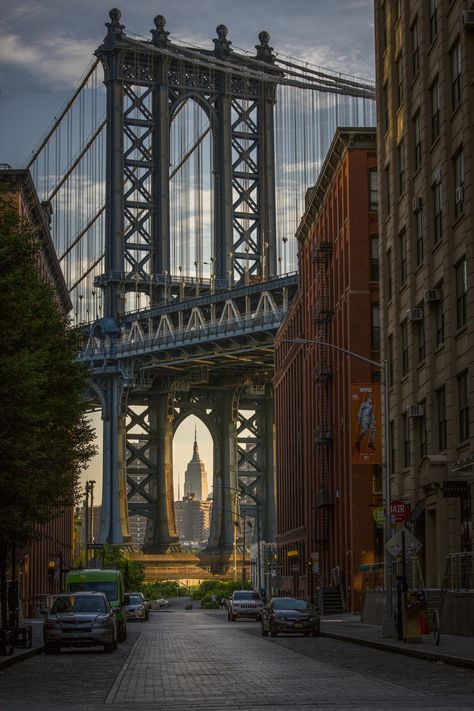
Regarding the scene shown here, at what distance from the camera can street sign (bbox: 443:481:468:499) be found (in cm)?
4294

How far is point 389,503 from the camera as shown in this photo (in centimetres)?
4306

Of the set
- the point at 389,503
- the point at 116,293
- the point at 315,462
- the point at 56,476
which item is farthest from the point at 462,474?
the point at 116,293

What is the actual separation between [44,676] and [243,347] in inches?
4582

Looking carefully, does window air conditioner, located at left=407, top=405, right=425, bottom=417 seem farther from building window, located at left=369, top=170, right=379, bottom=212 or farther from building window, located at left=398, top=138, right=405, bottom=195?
building window, located at left=369, top=170, right=379, bottom=212

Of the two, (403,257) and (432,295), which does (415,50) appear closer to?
(403,257)

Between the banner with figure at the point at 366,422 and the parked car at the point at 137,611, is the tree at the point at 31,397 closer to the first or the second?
the banner with figure at the point at 366,422

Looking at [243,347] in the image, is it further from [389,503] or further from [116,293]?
[389,503]

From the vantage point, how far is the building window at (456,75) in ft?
148

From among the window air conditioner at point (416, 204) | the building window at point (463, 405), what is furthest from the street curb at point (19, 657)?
the window air conditioner at point (416, 204)

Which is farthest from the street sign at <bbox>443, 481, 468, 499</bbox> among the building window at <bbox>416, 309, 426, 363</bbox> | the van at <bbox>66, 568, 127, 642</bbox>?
the van at <bbox>66, 568, 127, 642</bbox>

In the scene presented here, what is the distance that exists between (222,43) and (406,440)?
117518 mm

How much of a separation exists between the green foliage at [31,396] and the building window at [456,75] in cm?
1438

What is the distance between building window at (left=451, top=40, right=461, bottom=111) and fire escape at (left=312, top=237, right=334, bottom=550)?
36.6m

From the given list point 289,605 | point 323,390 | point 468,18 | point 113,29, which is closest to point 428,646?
point 289,605
